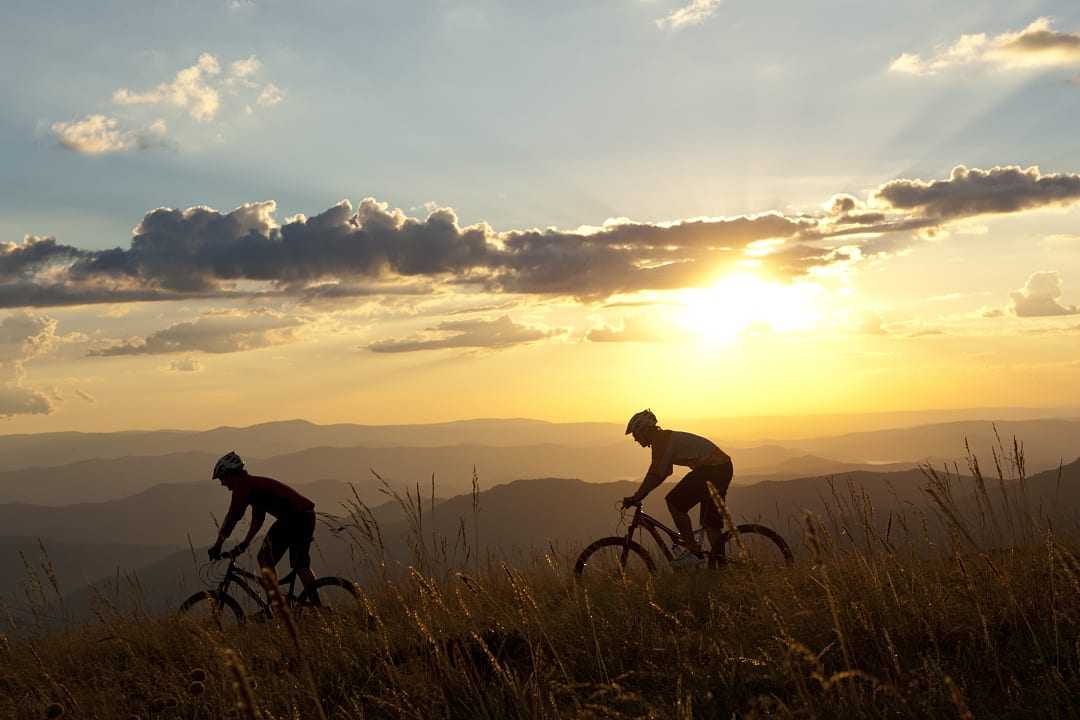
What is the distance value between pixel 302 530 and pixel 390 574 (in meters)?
2.07

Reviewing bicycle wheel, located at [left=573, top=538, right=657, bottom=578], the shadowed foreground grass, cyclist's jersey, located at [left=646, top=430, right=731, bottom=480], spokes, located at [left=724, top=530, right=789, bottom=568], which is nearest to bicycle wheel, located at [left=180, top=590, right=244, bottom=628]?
the shadowed foreground grass

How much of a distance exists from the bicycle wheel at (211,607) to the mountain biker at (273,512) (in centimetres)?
47

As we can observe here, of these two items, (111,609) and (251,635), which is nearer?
(251,635)

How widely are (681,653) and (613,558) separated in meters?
3.48

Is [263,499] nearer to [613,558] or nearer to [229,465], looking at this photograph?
[229,465]

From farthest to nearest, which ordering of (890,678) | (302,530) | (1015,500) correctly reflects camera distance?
(302,530), (1015,500), (890,678)

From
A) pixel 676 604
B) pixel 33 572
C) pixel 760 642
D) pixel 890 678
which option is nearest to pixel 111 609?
pixel 33 572

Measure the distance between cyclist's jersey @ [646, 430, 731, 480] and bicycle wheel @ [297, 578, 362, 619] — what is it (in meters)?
3.57

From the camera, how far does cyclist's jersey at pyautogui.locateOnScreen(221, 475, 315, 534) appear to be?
9.03 meters

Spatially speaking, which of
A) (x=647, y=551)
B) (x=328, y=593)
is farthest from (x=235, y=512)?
(x=647, y=551)

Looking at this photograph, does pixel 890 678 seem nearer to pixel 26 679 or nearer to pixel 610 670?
pixel 610 670

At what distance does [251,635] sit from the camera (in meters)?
7.64

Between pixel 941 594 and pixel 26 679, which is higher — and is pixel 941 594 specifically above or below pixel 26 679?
above

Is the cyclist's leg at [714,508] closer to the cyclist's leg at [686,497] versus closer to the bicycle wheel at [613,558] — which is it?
the cyclist's leg at [686,497]
